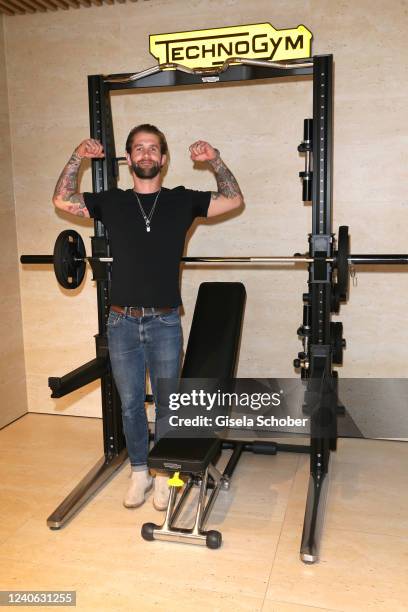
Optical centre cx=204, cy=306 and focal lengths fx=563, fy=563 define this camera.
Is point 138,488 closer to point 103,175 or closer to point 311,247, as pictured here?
point 311,247

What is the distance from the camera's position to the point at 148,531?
98.9 inches

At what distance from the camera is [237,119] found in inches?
138

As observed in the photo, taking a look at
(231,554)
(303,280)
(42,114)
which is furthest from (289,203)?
(231,554)

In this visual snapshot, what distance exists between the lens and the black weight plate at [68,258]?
279 cm

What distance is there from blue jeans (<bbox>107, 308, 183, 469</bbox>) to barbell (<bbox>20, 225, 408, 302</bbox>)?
1.01 feet

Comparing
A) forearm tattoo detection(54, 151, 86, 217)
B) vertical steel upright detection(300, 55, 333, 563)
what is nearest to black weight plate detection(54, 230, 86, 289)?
forearm tattoo detection(54, 151, 86, 217)

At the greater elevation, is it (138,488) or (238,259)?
(238,259)

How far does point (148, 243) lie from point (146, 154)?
0.43 m

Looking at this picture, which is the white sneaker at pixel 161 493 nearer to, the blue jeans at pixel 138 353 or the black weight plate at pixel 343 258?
the blue jeans at pixel 138 353

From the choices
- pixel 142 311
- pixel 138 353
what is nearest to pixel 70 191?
pixel 142 311

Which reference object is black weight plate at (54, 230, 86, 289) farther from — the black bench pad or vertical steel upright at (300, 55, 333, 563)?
vertical steel upright at (300, 55, 333, 563)

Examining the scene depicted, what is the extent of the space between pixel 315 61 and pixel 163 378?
1683 mm

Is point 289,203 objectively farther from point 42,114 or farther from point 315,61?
point 42,114

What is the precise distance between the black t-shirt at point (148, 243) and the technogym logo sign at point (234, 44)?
993 millimetres
